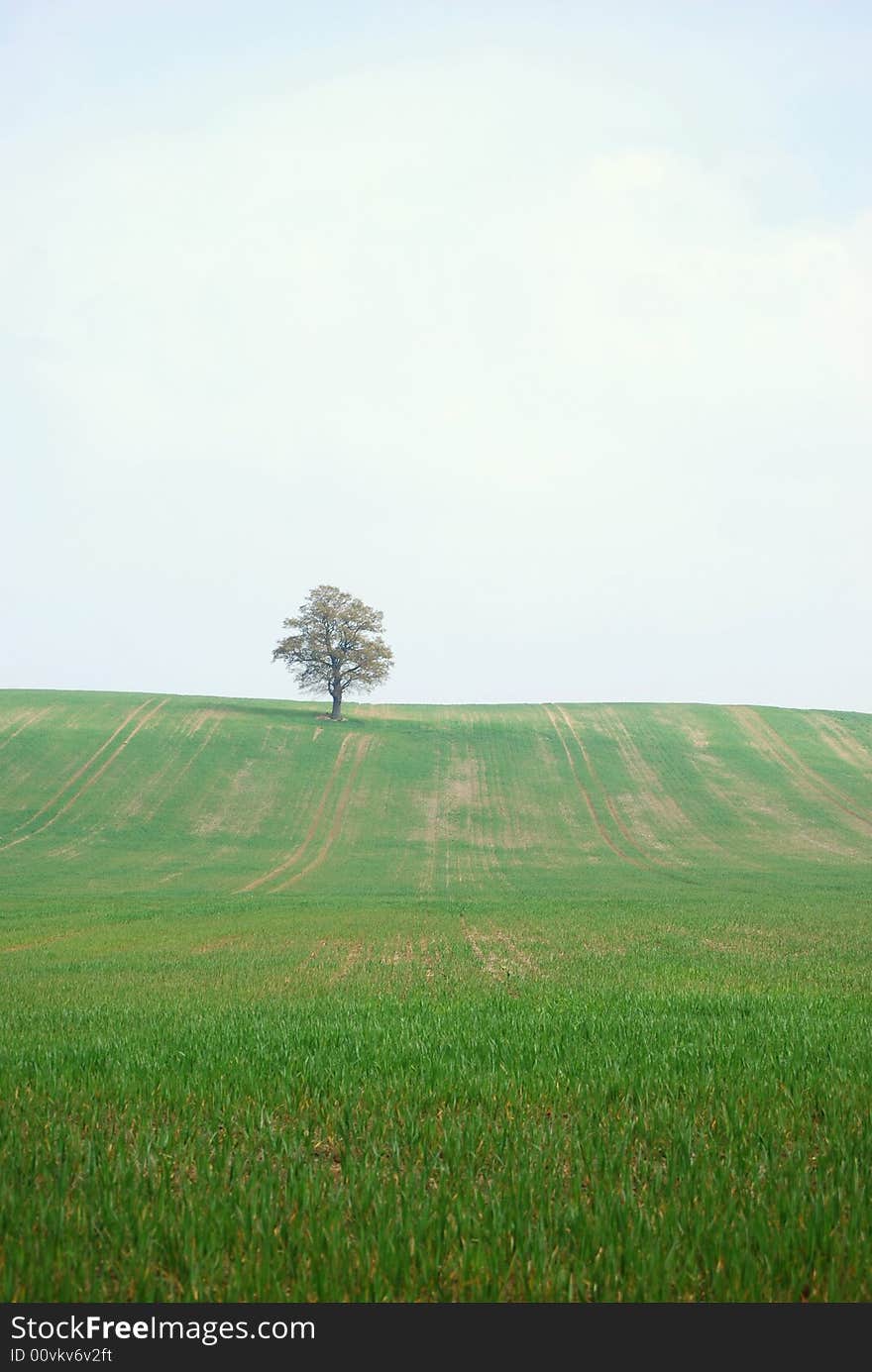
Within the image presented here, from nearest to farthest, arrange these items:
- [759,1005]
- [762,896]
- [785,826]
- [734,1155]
Result: [734,1155]
[759,1005]
[762,896]
[785,826]

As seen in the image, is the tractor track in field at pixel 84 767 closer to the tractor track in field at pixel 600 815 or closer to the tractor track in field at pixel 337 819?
the tractor track in field at pixel 337 819

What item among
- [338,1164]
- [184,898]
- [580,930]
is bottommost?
[184,898]

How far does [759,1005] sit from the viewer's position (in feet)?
38.3

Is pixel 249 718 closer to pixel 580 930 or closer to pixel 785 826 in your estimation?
pixel 785 826

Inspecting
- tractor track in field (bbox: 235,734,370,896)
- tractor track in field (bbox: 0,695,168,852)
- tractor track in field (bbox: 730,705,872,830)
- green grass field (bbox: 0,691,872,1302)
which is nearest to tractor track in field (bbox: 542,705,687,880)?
tractor track in field (bbox: 730,705,872,830)

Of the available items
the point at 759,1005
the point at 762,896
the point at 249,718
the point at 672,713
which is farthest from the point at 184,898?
the point at 672,713

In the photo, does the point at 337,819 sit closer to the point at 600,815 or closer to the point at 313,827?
the point at 313,827

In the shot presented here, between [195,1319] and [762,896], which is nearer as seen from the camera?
[195,1319]

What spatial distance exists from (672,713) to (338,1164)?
355ft

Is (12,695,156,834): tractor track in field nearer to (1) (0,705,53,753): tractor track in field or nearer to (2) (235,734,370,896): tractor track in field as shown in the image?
(1) (0,705,53,753): tractor track in field

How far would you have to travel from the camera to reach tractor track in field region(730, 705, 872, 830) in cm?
7669

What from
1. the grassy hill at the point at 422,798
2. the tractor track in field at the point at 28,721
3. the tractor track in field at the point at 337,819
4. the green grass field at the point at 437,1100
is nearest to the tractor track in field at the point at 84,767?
the grassy hill at the point at 422,798

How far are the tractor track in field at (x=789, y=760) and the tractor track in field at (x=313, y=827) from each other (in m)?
44.7

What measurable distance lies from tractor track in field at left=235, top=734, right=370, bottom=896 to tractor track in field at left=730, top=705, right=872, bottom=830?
44.7 meters
